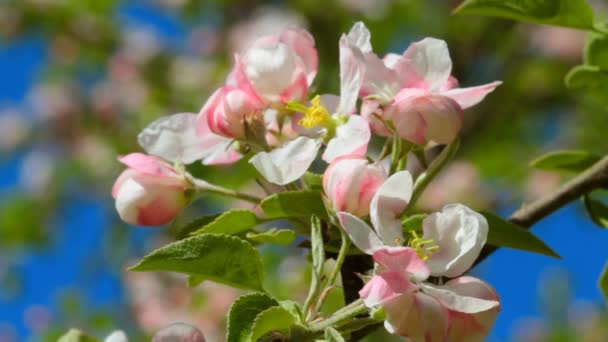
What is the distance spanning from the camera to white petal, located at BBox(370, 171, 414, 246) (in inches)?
31.7

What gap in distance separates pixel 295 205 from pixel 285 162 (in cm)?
6

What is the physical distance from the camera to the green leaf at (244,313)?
753mm

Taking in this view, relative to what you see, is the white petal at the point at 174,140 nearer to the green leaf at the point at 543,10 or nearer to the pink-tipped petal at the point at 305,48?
the pink-tipped petal at the point at 305,48

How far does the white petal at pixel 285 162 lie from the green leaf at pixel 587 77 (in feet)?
1.12

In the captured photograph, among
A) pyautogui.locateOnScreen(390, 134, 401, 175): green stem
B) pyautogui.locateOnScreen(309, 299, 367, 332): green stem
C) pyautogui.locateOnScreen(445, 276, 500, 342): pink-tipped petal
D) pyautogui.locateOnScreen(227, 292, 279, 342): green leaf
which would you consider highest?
pyautogui.locateOnScreen(390, 134, 401, 175): green stem

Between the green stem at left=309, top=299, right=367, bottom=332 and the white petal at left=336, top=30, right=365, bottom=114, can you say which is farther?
the white petal at left=336, top=30, right=365, bottom=114

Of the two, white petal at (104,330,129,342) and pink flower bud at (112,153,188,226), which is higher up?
pink flower bud at (112,153,188,226)

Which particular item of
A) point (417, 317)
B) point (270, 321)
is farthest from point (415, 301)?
point (270, 321)

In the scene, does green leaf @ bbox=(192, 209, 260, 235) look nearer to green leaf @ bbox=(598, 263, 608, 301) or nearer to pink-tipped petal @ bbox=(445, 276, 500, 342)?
pink-tipped petal @ bbox=(445, 276, 500, 342)

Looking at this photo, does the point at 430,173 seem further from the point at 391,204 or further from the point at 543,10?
the point at 543,10

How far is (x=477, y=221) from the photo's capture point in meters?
0.80

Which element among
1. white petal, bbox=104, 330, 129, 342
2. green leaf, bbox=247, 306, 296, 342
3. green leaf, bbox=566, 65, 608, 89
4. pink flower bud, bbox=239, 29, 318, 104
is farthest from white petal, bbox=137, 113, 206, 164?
green leaf, bbox=566, 65, 608, 89

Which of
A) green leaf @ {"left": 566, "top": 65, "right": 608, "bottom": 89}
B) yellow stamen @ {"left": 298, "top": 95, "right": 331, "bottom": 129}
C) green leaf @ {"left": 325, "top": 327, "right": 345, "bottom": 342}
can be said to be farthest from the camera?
green leaf @ {"left": 566, "top": 65, "right": 608, "bottom": 89}

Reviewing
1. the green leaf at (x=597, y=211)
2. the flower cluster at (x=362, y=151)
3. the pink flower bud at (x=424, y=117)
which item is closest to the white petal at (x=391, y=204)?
the flower cluster at (x=362, y=151)
